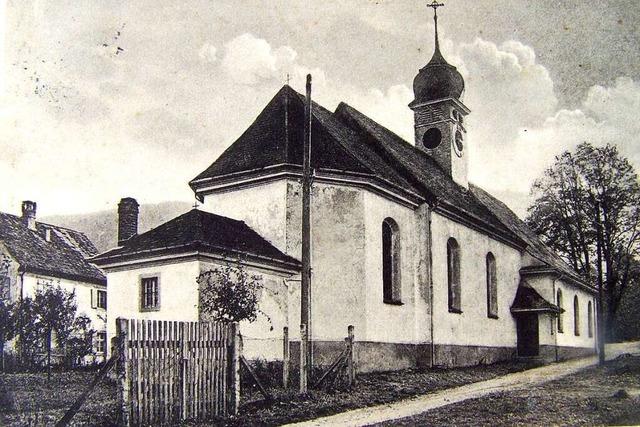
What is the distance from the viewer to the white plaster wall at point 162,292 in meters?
16.2

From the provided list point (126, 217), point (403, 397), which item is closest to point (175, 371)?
point (403, 397)

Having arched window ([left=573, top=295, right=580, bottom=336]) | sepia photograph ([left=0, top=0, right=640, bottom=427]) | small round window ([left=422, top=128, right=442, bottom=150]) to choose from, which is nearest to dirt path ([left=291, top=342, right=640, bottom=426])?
sepia photograph ([left=0, top=0, right=640, bottom=427])

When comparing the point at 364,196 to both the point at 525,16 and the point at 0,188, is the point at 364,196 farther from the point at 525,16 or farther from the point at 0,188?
the point at 0,188

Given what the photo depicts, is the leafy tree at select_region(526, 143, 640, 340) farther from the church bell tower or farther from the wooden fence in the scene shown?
the wooden fence

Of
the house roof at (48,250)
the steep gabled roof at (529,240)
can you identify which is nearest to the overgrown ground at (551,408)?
the steep gabled roof at (529,240)

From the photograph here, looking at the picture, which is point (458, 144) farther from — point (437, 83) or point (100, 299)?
point (100, 299)

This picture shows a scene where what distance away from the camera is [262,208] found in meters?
19.6

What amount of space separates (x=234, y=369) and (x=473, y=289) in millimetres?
14861

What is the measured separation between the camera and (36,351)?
26.4 meters

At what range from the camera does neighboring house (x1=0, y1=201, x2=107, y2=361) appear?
2900cm

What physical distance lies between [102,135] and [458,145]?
18.8 metres

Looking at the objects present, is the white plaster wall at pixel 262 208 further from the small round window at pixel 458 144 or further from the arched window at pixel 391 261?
the small round window at pixel 458 144

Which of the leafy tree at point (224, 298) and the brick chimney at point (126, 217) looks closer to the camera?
the leafy tree at point (224, 298)

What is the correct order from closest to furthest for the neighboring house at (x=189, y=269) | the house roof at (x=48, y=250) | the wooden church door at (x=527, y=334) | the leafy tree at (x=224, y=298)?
the leafy tree at (x=224, y=298)
the neighboring house at (x=189, y=269)
the wooden church door at (x=527, y=334)
the house roof at (x=48, y=250)
